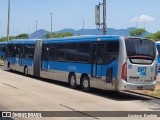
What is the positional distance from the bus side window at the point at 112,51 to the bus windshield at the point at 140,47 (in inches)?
19.9

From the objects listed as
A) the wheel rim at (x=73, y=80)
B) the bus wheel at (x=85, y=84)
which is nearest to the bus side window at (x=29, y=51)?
the wheel rim at (x=73, y=80)

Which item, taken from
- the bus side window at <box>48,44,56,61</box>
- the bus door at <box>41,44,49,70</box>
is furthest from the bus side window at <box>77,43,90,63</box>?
the bus door at <box>41,44,49,70</box>

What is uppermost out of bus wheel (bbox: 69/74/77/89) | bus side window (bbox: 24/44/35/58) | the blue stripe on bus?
bus side window (bbox: 24/44/35/58)

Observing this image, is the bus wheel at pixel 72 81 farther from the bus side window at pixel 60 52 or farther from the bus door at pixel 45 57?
the bus door at pixel 45 57

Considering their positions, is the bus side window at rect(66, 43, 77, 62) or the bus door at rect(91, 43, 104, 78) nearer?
the bus door at rect(91, 43, 104, 78)

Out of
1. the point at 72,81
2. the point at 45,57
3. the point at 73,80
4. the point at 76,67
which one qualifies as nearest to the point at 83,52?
the point at 76,67

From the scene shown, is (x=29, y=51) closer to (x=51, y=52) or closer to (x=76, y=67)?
(x=51, y=52)

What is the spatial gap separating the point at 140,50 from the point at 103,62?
1825 millimetres

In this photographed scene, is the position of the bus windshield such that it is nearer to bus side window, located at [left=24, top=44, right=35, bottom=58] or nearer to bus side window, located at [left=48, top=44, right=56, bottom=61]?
bus side window, located at [left=48, top=44, right=56, bottom=61]

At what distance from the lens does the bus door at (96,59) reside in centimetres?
1995

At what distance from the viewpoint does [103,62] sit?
19609 mm

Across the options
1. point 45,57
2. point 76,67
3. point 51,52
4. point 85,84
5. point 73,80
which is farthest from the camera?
point 45,57

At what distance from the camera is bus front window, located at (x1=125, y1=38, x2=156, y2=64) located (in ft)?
61.1

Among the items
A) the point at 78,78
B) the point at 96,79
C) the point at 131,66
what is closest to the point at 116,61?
the point at 131,66
